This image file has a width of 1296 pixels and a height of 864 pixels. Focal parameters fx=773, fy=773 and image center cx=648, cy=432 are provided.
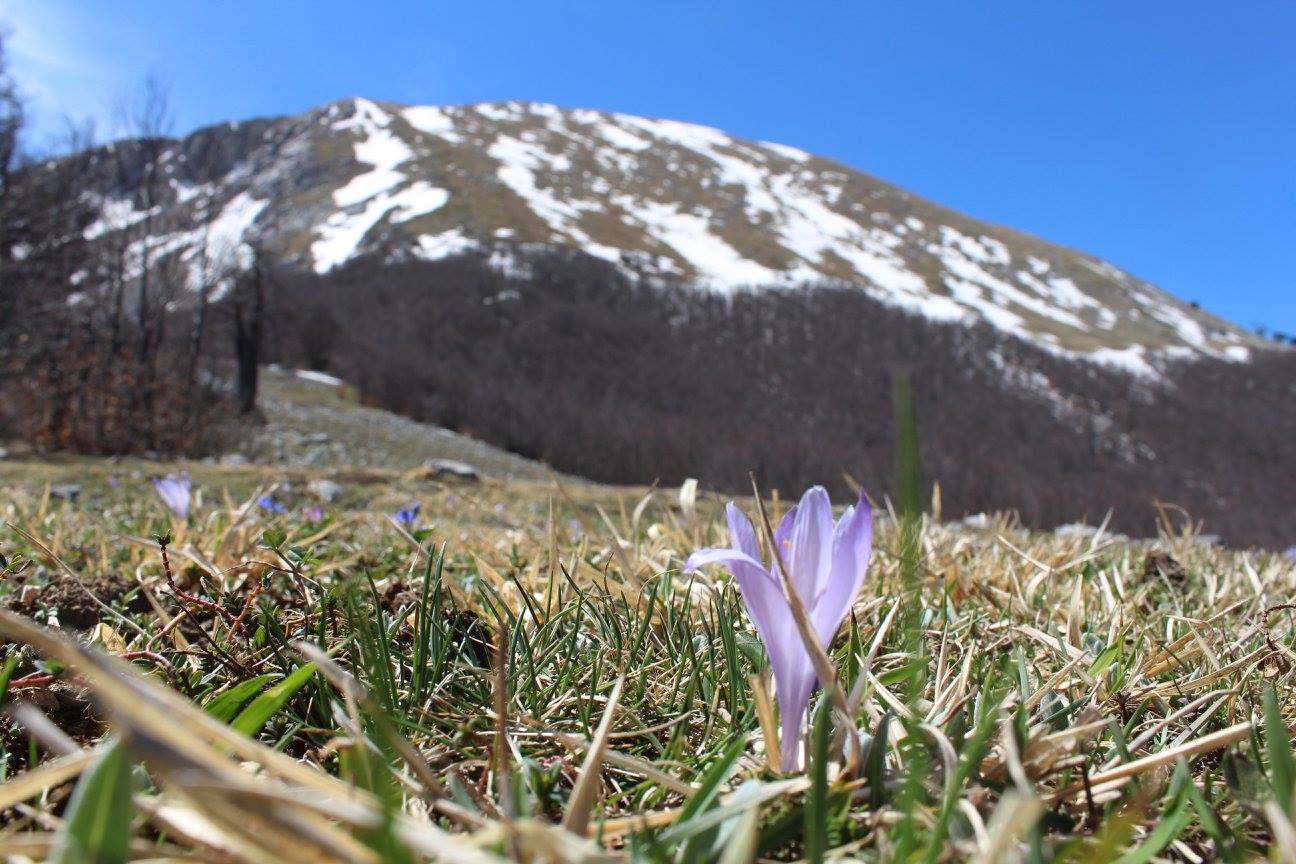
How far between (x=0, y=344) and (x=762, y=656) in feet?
36.1

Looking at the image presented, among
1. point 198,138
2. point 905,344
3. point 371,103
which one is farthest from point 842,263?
point 198,138

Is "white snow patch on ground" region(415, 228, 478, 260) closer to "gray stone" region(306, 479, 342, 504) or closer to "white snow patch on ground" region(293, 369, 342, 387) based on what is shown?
"white snow patch on ground" region(293, 369, 342, 387)

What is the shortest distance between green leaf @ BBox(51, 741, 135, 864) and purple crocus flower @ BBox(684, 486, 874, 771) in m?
0.44

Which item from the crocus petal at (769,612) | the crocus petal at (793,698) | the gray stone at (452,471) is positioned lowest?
the crocus petal at (793,698)

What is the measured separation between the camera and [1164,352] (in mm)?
40438

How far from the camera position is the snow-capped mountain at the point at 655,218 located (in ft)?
125

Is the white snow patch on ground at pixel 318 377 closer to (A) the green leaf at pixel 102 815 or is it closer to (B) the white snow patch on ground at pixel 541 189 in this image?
(B) the white snow patch on ground at pixel 541 189

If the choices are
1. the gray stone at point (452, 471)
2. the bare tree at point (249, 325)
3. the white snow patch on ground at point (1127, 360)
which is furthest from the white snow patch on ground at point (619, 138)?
the gray stone at point (452, 471)

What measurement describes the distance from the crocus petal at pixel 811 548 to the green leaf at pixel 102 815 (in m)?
0.52

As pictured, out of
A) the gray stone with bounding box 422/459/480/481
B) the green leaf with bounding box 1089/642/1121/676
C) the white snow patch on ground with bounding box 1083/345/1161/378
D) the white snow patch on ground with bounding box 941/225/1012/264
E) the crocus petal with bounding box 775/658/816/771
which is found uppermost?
the white snow patch on ground with bounding box 941/225/1012/264

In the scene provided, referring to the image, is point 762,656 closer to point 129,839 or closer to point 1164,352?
point 129,839

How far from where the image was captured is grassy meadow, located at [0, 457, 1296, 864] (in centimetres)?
46

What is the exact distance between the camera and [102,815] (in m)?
0.43

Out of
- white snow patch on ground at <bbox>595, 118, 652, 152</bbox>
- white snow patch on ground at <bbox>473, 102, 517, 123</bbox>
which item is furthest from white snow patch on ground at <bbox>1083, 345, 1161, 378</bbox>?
white snow patch on ground at <bbox>473, 102, 517, 123</bbox>
